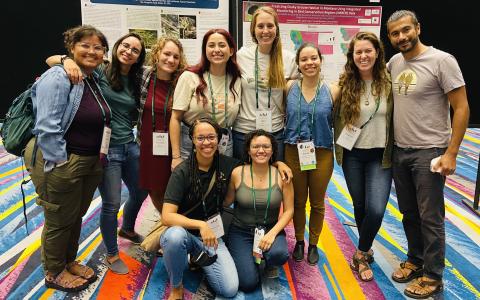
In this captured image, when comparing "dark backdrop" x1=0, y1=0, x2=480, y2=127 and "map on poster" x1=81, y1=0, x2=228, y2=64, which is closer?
"map on poster" x1=81, y1=0, x2=228, y2=64

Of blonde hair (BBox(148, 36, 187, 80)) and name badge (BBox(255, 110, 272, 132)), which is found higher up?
blonde hair (BBox(148, 36, 187, 80))

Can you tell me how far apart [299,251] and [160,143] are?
1.25 meters

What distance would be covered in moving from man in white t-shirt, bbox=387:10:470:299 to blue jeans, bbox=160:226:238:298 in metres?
1.10

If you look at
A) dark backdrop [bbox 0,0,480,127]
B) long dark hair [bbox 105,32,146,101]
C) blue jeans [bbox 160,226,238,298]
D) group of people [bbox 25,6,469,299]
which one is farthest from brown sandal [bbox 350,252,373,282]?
dark backdrop [bbox 0,0,480,127]

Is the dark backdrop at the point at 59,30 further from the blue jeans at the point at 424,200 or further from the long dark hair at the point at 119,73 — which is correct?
the blue jeans at the point at 424,200

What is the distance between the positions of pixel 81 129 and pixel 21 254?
1288 mm

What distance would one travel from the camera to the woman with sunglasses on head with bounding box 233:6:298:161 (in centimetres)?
238

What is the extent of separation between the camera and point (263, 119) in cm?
242

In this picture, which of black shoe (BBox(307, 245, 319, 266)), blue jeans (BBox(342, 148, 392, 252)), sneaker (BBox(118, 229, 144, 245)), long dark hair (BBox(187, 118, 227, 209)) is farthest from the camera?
sneaker (BBox(118, 229, 144, 245))

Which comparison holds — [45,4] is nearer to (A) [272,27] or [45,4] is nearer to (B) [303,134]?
(A) [272,27]

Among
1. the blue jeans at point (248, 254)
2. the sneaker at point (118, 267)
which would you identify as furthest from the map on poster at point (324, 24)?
the sneaker at point (118, 267)

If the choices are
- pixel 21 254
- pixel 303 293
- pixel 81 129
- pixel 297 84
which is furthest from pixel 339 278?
pixel 21 254

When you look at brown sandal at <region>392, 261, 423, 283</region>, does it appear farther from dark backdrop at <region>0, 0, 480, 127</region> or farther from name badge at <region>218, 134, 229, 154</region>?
dark backdrop at <region>0, 0, 480, 127</region>

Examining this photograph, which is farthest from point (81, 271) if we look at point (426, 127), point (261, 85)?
point (426, 127)
